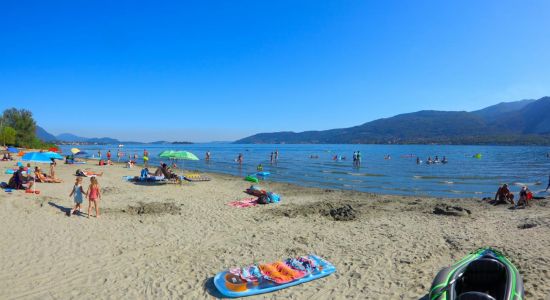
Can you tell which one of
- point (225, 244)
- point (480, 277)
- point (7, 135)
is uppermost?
point (7, 135)

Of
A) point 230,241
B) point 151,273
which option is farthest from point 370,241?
point 151,273

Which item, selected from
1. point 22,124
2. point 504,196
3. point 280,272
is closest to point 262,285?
point 280,272

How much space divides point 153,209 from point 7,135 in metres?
57.6

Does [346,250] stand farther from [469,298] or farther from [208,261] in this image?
[469,298]

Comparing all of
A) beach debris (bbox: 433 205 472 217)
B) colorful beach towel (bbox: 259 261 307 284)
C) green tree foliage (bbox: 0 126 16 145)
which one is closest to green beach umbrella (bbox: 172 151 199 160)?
colorful beach towel (bbox: 259 261 307 284)

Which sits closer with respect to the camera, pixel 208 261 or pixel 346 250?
pixel 208 261

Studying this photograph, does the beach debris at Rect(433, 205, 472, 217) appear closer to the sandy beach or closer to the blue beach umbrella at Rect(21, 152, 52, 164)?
the sandy beach

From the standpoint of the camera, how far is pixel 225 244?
360 inches

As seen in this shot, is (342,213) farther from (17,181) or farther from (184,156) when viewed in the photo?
(17,181)

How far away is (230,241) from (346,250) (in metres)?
3.25

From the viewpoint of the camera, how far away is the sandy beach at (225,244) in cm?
647

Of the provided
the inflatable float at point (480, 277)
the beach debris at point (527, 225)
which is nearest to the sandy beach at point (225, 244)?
the beach debris at point (527, 225)

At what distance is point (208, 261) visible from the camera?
25.7 ft

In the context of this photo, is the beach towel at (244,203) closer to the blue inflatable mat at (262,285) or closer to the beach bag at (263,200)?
the beach bag at (263,200)
